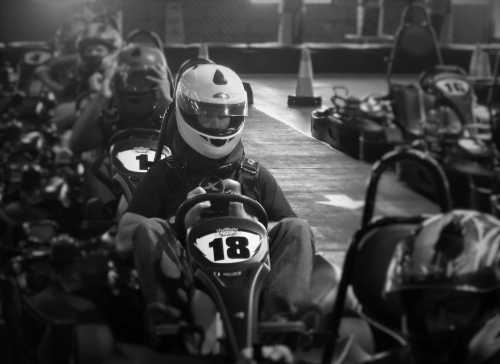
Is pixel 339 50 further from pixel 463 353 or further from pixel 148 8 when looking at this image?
pixel 463 353

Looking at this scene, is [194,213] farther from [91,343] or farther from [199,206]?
[91,343]

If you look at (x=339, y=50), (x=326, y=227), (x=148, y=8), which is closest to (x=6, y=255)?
(x=326, y=227)

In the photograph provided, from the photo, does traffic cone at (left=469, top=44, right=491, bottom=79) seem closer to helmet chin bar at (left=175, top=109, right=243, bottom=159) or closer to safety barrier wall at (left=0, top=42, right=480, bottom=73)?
safety barrier wall at (left=0, top=42, right=480, bottom=73)

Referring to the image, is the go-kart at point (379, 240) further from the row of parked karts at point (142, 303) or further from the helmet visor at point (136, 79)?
the helmet visor at point (136, 79)

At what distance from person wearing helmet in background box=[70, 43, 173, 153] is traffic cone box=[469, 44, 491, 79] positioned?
262 inches

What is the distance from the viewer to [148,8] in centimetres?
1236

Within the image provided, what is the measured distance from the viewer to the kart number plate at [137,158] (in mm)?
3582

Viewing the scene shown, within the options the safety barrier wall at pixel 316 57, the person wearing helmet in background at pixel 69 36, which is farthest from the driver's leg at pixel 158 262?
the safety barrier wall at pixel 316 57

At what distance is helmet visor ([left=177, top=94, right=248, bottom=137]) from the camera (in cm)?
272

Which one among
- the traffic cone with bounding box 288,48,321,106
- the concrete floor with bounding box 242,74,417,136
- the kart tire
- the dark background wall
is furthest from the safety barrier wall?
the kart tire

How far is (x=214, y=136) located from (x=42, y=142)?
1.53 m

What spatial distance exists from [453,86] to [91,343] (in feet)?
12.3

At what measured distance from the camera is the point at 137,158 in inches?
142

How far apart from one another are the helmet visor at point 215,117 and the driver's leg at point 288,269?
39cm
